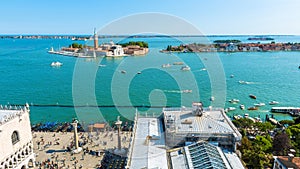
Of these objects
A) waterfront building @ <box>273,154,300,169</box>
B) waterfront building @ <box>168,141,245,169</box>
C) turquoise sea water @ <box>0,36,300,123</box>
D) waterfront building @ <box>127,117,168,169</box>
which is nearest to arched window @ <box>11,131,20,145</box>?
waterfront building @ <box>127,117,168,169</box>

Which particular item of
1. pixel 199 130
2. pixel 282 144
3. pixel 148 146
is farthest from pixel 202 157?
pixel 282 144

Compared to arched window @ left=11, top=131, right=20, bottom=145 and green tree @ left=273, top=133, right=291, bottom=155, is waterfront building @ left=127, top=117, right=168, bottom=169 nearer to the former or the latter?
arched window @ left=11, top=131, right=20, bottom=145

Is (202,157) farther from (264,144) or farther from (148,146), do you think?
(264,144)

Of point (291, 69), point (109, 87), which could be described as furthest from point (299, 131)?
point (291, 69)

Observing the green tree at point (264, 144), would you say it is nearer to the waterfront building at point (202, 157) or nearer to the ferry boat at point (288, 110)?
the waterfront building at point (202, 157)

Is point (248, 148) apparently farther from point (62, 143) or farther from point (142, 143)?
point (62, 143)

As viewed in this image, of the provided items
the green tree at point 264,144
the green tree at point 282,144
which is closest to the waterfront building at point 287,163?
the green tree at point 264,144
